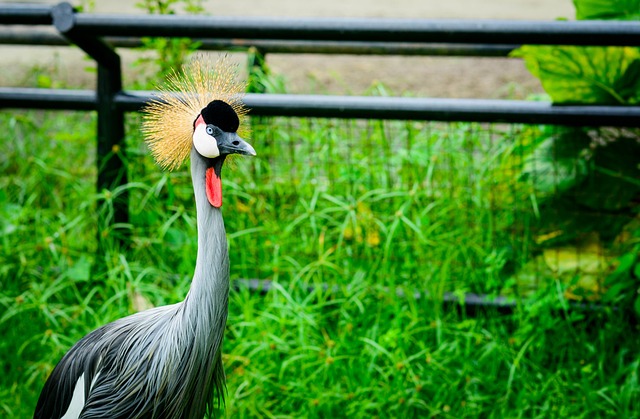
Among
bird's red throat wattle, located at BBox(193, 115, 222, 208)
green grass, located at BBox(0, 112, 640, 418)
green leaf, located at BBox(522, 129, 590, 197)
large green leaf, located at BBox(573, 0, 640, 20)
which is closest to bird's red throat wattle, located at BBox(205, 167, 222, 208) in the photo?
bird's red throat wattle, located at BBox(193, 115, 222, 208)

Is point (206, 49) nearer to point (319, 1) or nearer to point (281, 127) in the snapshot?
point (281, 127)

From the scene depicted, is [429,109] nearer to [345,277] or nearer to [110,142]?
[345,277]

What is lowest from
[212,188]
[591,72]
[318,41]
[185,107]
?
[212,188]

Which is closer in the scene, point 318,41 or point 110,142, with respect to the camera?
point 318,41

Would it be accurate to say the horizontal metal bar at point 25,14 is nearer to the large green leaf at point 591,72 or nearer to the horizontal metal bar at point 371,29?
the horizontal metal bar at point 371,29

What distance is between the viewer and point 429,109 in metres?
3.86

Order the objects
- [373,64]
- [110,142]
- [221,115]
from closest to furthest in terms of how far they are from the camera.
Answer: [221,115] → [110,142] → [373,64]

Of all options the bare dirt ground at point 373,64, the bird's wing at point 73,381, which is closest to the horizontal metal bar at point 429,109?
the bird's wing at point 73,381

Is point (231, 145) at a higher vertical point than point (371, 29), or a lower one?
lower

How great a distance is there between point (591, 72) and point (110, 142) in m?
2.39

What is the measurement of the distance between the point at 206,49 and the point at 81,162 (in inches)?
42.3

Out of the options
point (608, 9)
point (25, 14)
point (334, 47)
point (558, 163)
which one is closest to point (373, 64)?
point (334, 47)

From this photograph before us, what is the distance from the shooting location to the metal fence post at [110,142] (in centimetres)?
415

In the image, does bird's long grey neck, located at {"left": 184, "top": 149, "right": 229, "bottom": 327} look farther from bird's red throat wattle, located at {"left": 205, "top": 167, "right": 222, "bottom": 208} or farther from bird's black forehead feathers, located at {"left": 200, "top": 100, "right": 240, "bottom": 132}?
bird's black forehead feathers, located at {"left": 200, "top": 100, "right": 240, "bottom": 132}
